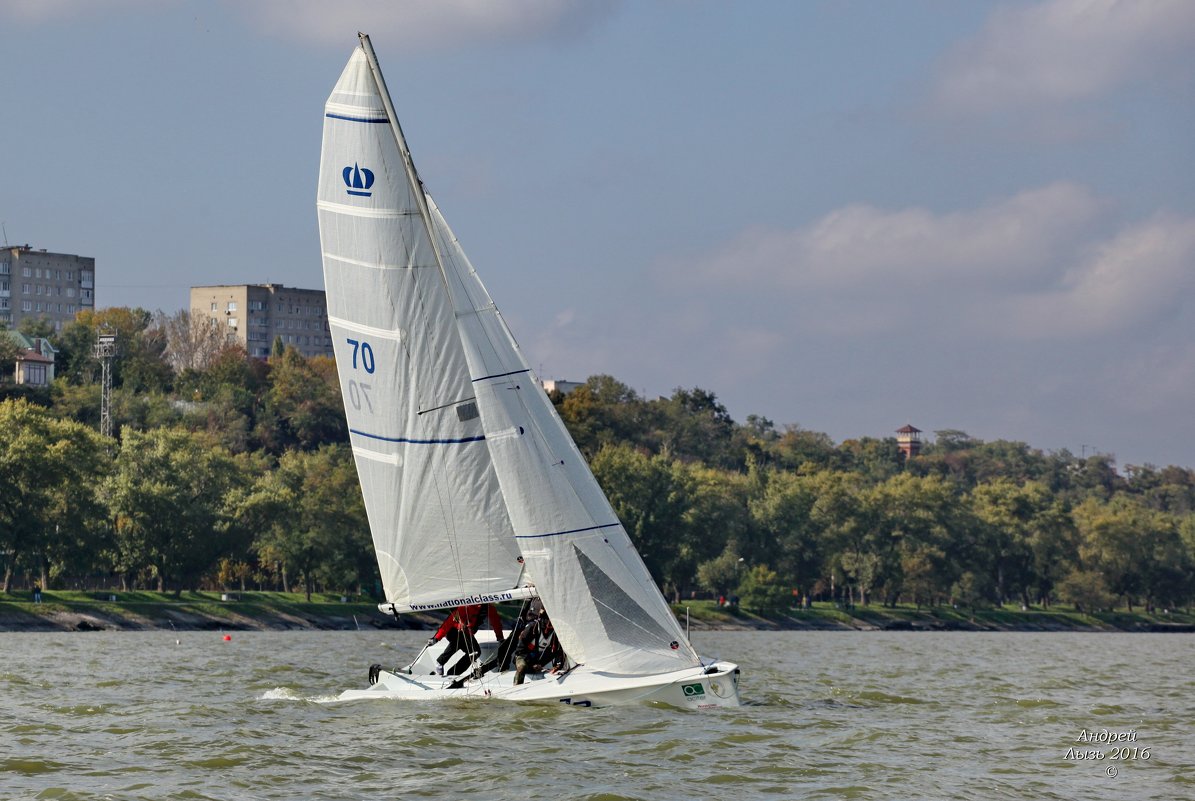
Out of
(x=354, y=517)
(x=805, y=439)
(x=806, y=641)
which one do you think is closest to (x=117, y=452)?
(x=354, y=517)

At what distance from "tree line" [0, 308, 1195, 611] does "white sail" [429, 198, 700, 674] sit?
64900 mm

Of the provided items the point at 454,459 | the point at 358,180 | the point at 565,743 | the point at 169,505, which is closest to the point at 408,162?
the point at 358,180

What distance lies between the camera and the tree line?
96.4 meters

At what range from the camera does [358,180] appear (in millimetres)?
30016

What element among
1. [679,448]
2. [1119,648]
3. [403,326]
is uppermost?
[679,448]

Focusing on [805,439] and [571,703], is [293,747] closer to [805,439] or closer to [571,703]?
[571,703]

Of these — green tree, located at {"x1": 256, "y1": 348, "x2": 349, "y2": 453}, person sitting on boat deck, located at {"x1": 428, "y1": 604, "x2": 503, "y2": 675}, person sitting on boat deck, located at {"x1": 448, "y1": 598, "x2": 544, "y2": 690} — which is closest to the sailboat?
person sitting on boat deck, located at {"x1": 448, "y1": 598, "x2": 544, "y2": 690}

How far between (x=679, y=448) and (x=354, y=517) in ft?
239

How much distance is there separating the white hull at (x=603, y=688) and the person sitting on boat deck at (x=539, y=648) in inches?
9.8

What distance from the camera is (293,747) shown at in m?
25.8

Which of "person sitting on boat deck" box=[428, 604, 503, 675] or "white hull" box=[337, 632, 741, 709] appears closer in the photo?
"white hull" box=[337, 632, 741, 709]

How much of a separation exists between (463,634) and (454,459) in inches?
132

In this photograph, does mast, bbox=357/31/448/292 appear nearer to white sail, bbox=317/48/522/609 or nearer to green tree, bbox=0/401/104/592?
white sail, bbox=317/48/522/609

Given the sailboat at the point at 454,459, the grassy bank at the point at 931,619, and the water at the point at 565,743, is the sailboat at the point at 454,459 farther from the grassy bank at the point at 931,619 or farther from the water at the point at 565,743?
the grassy bank at the point at 931,619
